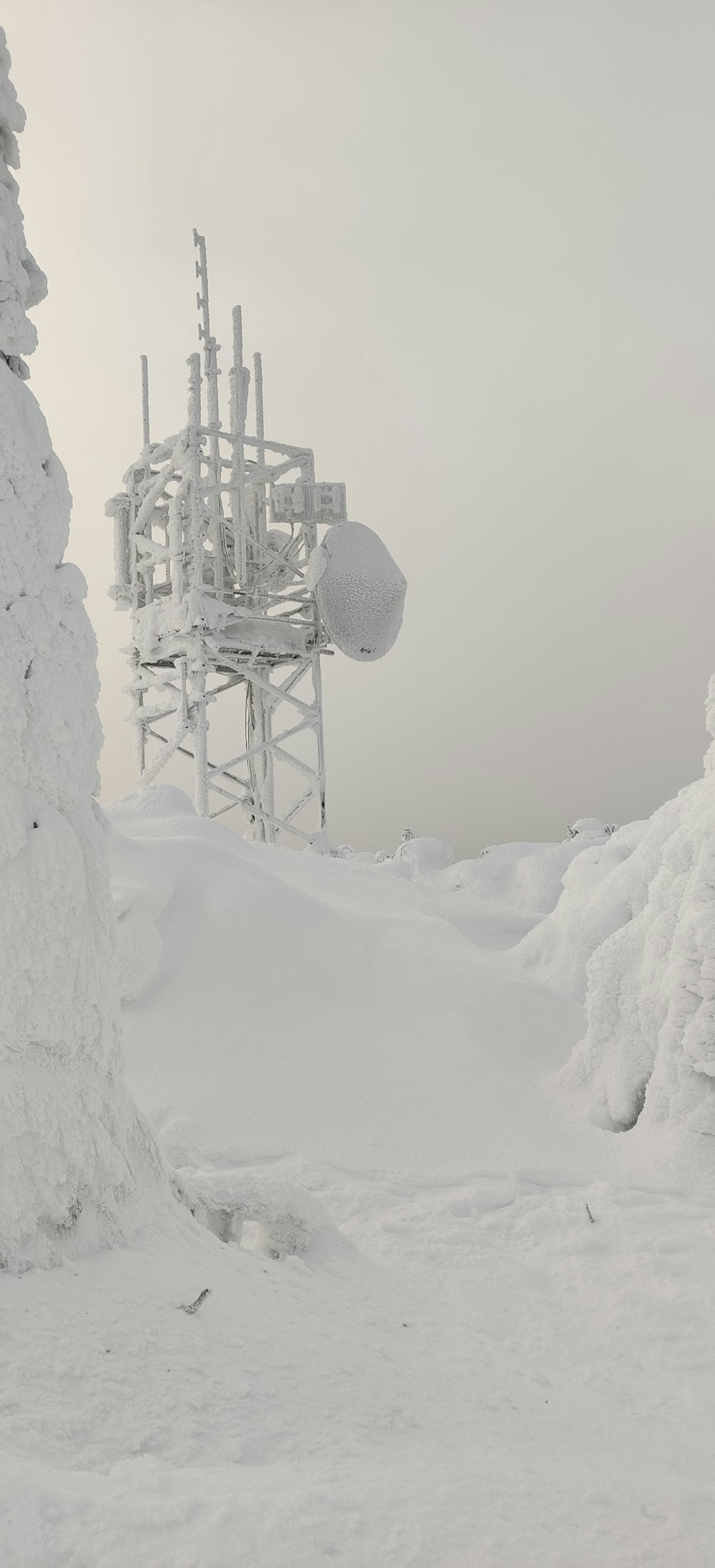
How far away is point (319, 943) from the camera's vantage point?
525 centimetres

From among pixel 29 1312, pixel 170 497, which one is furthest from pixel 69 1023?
pixel 170 497

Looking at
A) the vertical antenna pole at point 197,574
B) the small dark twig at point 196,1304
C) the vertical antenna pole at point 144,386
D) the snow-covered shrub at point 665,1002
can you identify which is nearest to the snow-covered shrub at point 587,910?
the snow-covered shrub at point 665,1002

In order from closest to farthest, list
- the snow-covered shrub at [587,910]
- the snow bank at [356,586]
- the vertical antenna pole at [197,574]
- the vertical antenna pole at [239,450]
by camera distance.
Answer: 1. the snow-covered shrub at [587,910]
2. the snow bank at [356,586]
3. the vertical antenna pole at [197,574]
4. the vertical antenna pole at [239,450]

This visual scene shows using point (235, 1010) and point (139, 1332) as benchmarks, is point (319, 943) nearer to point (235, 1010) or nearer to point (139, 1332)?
point (235, 1010)

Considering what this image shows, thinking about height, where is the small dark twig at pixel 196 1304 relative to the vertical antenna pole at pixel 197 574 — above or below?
below

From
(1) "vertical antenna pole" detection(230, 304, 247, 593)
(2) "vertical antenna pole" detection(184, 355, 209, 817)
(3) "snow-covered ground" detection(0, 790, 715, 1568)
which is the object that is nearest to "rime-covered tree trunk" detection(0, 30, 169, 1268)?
(3) "snow-covered ground" detection(0, 790, 715, 1568)

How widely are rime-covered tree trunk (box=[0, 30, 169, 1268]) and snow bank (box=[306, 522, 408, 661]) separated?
996 cm

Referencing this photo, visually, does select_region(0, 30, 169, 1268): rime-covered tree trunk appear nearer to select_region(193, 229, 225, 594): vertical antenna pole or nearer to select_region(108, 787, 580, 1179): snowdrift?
select_region(108, 787, 580, 1179): snowdrift

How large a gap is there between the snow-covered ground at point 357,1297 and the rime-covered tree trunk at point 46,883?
160mm

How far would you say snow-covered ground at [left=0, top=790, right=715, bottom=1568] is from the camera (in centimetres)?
148

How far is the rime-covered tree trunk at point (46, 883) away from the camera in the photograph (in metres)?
2.14

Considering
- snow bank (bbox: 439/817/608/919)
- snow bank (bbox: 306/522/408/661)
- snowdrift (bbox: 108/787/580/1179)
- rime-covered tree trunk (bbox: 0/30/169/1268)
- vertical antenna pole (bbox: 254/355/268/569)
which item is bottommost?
snow bank (bbox: 439/817/608/919)

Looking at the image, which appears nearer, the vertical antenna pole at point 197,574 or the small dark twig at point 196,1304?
the small dark twig at point 196,1304

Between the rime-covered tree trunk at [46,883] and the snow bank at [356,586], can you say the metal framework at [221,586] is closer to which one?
the snow bank at [356,586]
